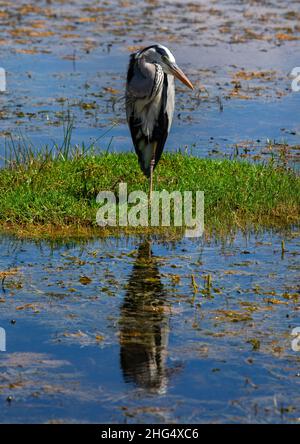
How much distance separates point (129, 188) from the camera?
940cm

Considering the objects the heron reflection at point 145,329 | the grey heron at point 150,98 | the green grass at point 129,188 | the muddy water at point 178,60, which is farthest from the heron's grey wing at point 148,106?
the muddy water at point 178,60

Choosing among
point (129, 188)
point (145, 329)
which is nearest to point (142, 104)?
point (129, 188)

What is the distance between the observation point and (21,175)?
941cm

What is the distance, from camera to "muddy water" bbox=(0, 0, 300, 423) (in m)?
5.41

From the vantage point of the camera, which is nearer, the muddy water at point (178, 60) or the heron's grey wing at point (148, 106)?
the heron's grey wing at point (148, 106)

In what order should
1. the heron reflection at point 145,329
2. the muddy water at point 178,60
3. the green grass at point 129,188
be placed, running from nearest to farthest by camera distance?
the heron reflection at point 145,329, the green grass at point 129,188, the muddy water at point 178,60

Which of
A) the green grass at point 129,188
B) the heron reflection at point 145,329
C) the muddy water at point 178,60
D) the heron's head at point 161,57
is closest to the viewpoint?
the heron reflection at point 145,329

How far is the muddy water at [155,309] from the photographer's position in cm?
541

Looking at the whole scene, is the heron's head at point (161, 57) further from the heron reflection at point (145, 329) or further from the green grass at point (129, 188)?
the heron reflection at point (145, 329)

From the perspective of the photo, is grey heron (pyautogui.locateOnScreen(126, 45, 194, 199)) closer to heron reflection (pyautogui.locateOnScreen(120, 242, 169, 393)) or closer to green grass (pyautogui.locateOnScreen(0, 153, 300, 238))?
green grass (pyautogui.locateOnScreen(0, 153, 300, 238))

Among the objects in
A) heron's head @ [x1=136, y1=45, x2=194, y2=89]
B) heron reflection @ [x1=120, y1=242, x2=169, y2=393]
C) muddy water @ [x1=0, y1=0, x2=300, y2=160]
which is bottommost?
muddy water @ [x1=0, y1=0, x2=300, y2=160]

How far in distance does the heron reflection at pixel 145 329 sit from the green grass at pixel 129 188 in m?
1.13

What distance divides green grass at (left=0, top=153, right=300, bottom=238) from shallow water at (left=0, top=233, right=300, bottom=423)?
0.41m

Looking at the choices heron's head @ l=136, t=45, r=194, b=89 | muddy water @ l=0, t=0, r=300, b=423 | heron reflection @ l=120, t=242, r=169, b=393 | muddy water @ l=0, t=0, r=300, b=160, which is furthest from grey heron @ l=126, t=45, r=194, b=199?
muddy water @ l=0, t=0, r=300, b=160
